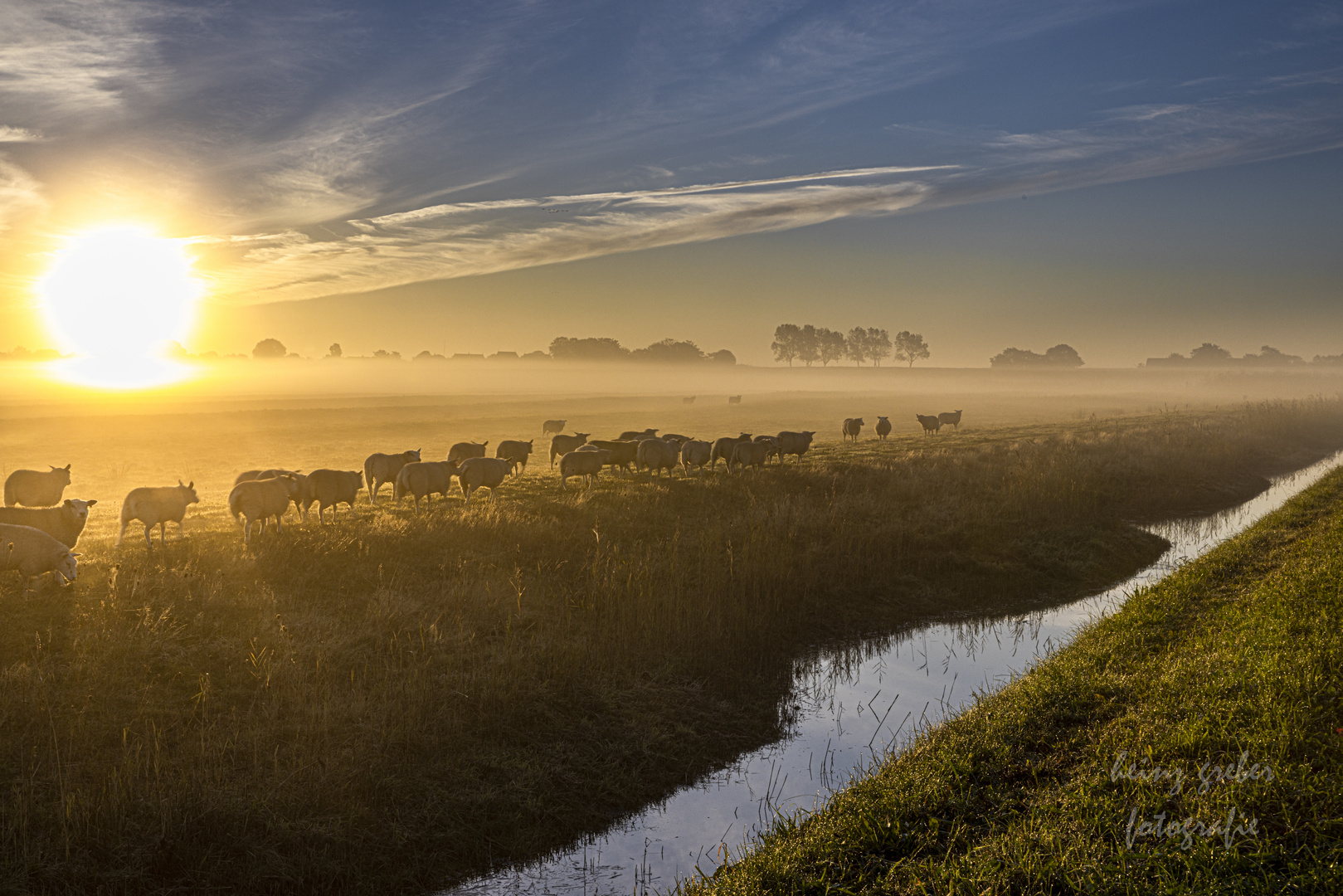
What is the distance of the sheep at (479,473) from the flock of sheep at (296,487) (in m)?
0.03

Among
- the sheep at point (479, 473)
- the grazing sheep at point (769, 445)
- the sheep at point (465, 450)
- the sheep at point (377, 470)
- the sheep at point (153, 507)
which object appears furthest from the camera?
the grazing sheep at point (769, 445)

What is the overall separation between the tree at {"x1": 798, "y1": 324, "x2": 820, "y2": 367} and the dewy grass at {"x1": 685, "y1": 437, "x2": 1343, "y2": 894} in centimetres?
17926

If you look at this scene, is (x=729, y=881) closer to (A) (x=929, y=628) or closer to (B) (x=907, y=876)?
(B) (x=907, y=876)

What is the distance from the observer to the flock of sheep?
1175cm

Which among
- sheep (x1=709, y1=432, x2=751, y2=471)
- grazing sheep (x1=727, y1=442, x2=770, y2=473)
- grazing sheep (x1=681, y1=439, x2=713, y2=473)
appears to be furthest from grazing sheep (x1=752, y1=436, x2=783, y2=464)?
grazing sheep (x1=681, y1=439, x2=713, y2=473)

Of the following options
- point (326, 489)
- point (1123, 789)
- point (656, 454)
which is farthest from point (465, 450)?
point (1123, 789)

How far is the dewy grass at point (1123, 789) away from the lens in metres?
5.23

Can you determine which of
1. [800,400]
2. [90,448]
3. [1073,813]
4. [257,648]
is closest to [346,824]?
[257,648]

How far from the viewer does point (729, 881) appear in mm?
6332

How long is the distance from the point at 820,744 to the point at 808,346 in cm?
18083

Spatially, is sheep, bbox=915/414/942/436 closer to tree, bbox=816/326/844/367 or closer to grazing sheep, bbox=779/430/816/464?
grazing sheep, bbox=779/430/816/464

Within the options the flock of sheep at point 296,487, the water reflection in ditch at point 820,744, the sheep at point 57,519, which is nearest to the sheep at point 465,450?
the flock of sheep at point 296,487

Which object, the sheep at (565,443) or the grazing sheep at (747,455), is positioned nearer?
the grazing sheep at (747,455)

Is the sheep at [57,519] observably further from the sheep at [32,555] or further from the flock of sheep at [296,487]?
the sheep at [32,555]
